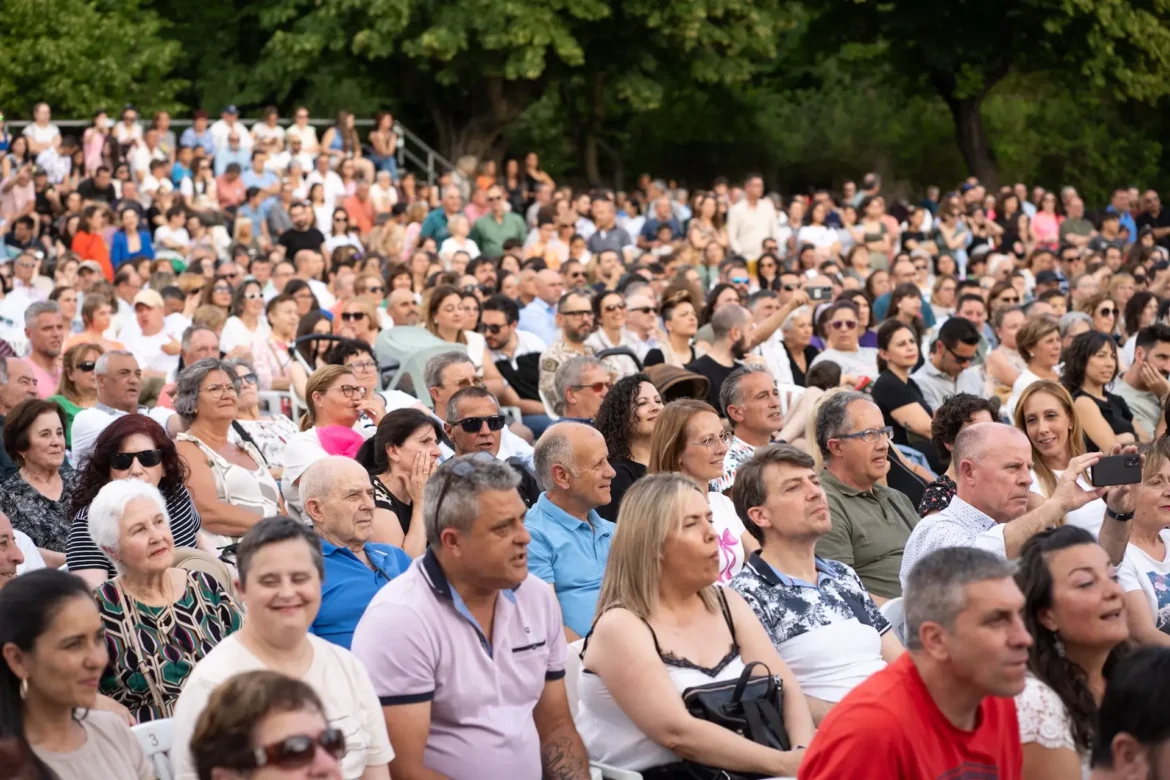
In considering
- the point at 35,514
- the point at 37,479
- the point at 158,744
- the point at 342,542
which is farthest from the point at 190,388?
the point at 158,744

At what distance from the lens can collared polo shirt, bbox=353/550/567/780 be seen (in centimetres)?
410

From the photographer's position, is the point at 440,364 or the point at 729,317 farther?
the point at 729,317

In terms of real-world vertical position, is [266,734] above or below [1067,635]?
above

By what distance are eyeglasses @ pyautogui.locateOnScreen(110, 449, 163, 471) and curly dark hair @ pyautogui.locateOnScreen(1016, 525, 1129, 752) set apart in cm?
329

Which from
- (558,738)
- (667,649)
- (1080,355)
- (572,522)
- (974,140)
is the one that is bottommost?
(558,738)

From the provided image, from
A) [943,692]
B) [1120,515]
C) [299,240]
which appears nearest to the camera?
[943,692]

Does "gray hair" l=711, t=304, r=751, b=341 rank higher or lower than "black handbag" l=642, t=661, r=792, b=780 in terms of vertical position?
higher

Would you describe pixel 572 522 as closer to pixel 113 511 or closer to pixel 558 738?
pixel 558 738

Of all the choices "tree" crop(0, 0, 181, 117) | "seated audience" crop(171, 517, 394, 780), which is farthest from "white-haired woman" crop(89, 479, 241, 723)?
"tree" crop(0, 0, 181, 117)

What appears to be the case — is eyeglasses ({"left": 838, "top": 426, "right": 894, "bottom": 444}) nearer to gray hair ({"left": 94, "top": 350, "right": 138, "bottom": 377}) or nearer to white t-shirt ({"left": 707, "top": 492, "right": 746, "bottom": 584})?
white t-shirt ({"left": 707, "top": 492, "right": 746, "bottom": 584})

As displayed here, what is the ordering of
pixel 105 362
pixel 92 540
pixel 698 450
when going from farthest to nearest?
pixel 105 362 < pixel 698 450 < pixel 92 540

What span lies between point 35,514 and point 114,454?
588 millimetres

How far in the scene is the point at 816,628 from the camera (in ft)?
15.7

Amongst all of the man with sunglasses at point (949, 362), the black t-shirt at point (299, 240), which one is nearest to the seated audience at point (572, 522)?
the man with sunglasses at point (949, 362)
